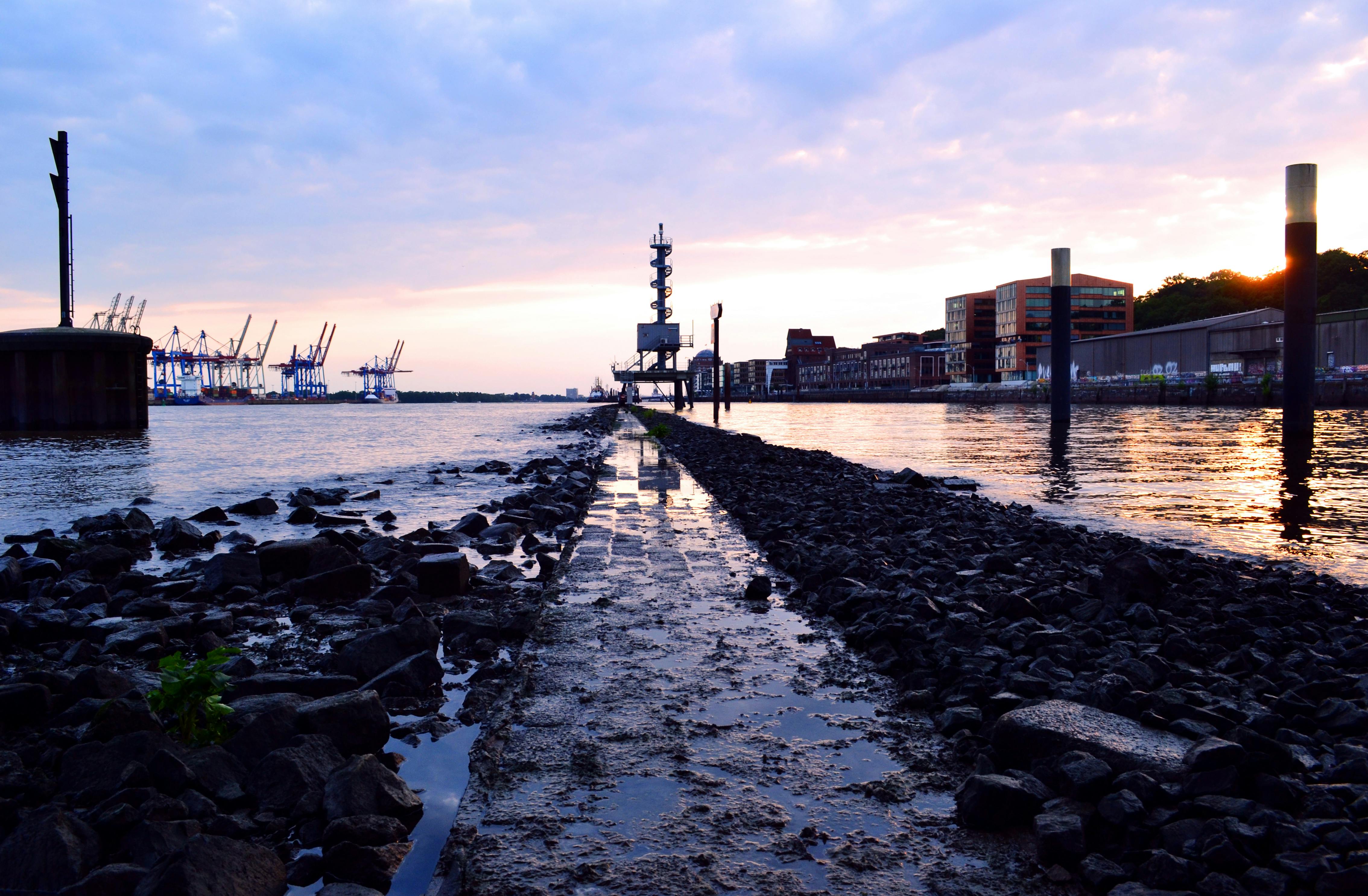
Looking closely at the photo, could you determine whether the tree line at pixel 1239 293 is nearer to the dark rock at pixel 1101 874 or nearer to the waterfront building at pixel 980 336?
the waterfront building at pixel 980 336

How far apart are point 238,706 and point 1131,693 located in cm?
476

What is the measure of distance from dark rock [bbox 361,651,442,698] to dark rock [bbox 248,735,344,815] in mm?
1063

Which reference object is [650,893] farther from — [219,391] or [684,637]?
[219,391]

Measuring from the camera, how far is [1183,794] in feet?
11.0

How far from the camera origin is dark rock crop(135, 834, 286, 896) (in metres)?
2.78

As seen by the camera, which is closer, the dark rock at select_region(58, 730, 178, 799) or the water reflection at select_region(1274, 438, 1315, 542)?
the dark rock at select_region(58, 730, 178, 799)

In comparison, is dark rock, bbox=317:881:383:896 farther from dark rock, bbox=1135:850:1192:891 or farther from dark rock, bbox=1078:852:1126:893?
dark rock, bbox=1135:850:1192:891

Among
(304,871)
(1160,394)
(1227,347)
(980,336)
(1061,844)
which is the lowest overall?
(304,871)

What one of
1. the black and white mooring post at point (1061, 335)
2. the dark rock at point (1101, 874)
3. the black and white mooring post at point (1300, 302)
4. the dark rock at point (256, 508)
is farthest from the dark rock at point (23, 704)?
the black and white mooring post at point (1061, 335)

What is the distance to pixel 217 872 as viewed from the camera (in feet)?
9.57

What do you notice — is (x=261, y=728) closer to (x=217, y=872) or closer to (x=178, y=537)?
(x=217, y=872)

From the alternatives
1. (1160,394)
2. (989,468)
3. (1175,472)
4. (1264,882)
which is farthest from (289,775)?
(1160,394)

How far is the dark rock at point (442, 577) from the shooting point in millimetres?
7859

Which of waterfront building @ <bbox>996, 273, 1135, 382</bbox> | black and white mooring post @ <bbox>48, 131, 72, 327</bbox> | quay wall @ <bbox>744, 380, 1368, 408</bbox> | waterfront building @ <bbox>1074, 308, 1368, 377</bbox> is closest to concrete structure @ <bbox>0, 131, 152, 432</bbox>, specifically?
black and white mooring post @ <bbox>48, 131, 72, 327</bbox>
